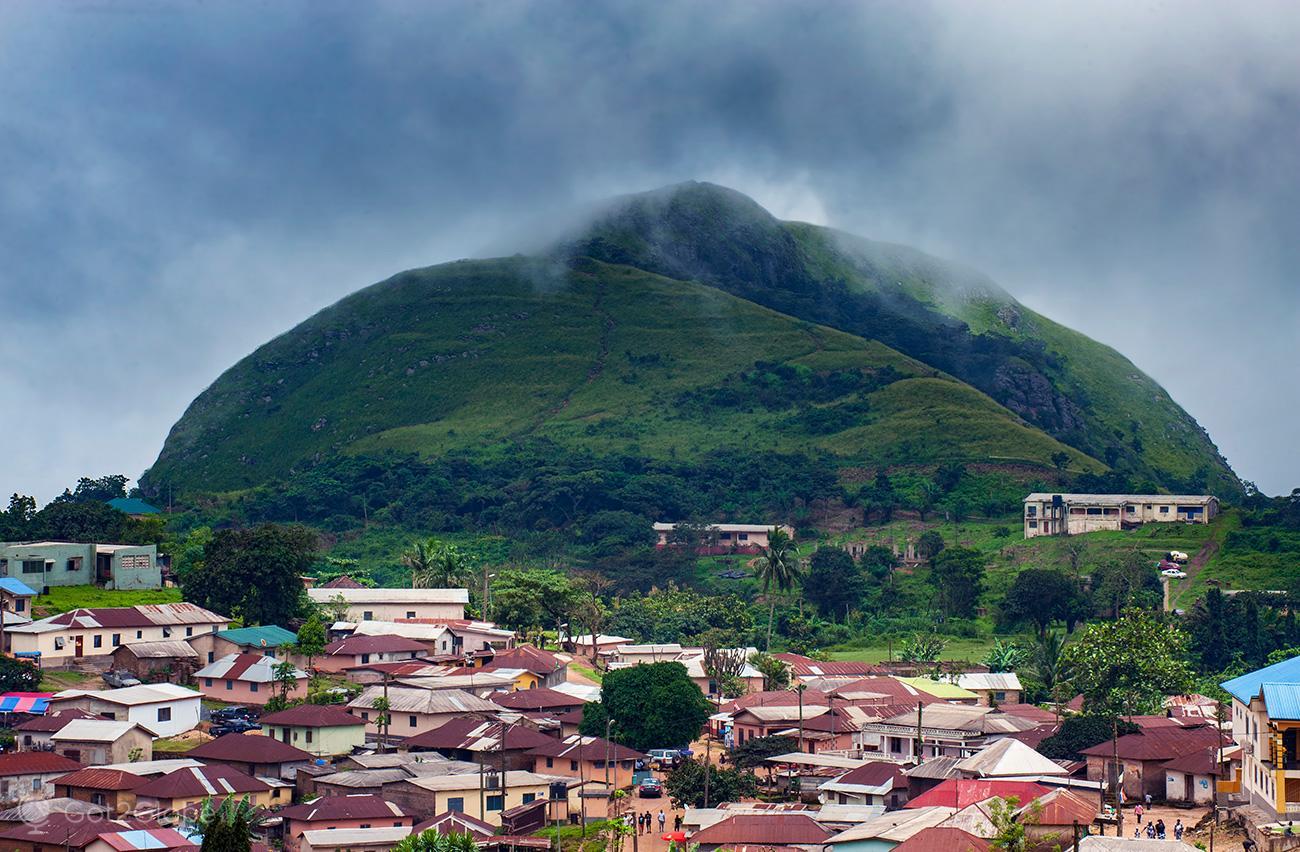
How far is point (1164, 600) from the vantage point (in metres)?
120

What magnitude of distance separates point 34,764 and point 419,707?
17.8 m

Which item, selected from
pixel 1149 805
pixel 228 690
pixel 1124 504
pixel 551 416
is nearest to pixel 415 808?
pixel 228 690

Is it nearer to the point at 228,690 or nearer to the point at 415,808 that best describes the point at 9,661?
the point at 228,690

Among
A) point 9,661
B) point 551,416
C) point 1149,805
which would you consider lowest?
point 1149,805

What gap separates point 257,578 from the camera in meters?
90.2

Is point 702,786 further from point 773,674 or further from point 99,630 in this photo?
point 99,630

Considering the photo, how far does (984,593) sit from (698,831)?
7572cm

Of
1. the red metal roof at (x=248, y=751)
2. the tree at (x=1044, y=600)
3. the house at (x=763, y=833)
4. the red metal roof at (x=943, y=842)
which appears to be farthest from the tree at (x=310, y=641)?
the tree at (x=1044, y=600)

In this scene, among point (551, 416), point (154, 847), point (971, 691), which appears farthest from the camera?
point (551, 416)

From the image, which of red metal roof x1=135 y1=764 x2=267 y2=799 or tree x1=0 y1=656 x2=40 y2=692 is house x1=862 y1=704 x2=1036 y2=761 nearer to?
red metal roof x1=135 y1=764 x2=267 y2=799

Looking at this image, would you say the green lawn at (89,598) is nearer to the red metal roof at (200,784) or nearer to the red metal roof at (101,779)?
the red metal roof at (101,779)

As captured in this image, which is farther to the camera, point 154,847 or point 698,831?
point 698,831

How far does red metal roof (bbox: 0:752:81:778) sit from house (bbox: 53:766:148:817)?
0.87 m

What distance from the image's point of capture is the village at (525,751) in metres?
54.9
